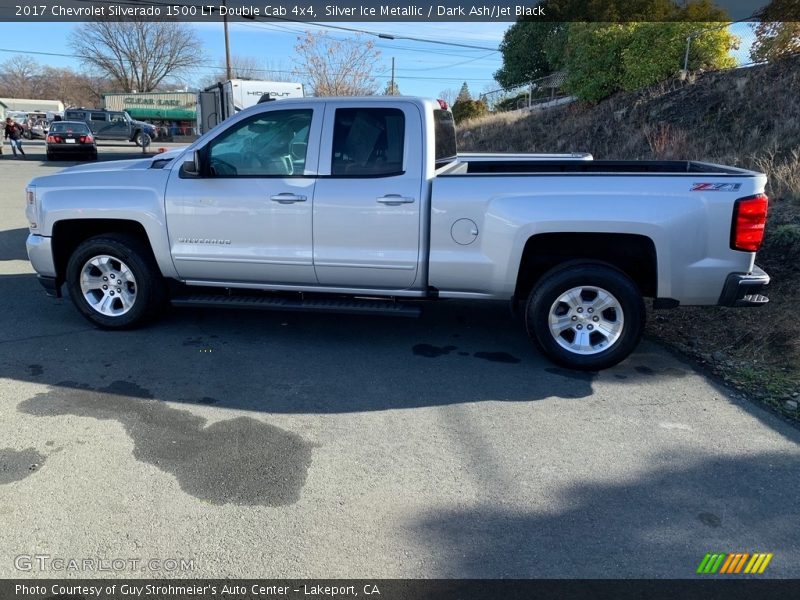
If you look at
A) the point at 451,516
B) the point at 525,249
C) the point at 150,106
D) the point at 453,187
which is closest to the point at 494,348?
the point at 525,249

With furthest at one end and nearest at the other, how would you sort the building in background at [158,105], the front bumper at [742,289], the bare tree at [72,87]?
1. the bare tree at [72,87]
2. the building in background at [158,105]
3. the front bumper at [742,289]

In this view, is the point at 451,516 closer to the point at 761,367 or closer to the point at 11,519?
the point at 11,519

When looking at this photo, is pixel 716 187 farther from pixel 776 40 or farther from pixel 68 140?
pixel 68 140

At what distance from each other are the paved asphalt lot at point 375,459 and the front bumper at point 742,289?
662mm

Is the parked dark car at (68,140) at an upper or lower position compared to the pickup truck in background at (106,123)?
lower

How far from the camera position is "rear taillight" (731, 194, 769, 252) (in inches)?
172

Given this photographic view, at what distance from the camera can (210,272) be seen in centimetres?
545

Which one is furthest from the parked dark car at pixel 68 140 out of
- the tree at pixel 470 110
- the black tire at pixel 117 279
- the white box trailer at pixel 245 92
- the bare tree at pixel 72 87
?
the bare tree at pixel 72 87

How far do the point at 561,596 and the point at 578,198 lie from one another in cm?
292

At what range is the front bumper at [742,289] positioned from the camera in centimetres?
453

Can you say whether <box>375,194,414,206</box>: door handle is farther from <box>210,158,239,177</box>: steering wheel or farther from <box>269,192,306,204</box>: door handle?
<box>210,158,239,177</box>: steering wheel

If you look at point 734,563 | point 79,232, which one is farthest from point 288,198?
point 734,563

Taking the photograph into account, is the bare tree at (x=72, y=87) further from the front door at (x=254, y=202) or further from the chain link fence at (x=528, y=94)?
the front door at (x=254, y=202)

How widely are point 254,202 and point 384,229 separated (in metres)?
1.12
